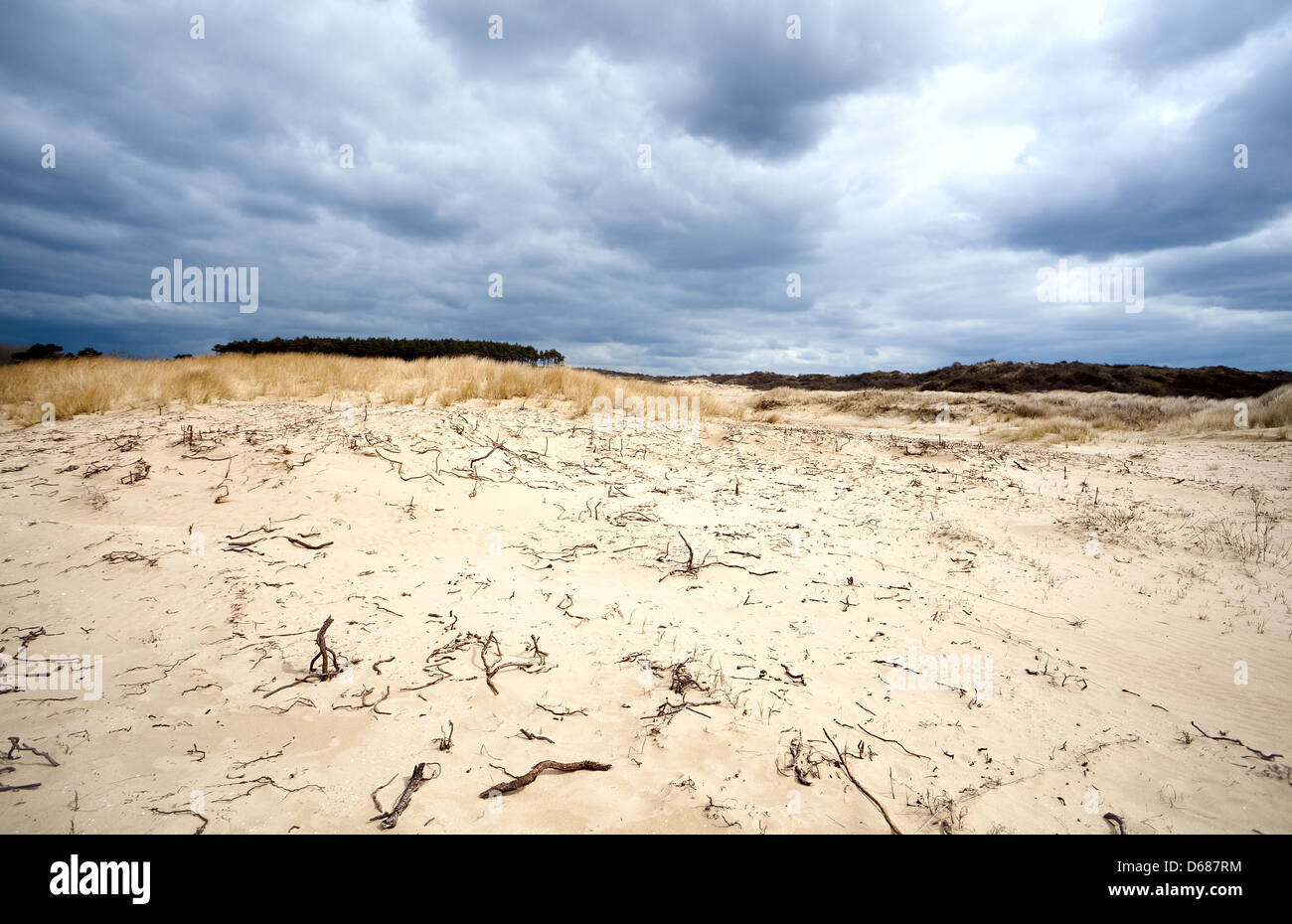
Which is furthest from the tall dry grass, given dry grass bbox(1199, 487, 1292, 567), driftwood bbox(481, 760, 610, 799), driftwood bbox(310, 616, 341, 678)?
dry grass bbox(1199, 487, 1292, 567)

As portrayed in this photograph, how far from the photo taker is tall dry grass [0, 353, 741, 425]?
10016mm

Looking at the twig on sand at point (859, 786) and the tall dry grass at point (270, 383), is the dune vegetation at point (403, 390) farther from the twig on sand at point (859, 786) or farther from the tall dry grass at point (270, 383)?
the twig on sand at point (859, 786)

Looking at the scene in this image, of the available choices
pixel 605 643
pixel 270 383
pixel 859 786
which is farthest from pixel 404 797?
pixel 270 383

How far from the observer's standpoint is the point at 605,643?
163 inches

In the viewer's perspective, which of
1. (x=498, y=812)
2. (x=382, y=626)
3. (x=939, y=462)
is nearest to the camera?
(x=498, y=812)

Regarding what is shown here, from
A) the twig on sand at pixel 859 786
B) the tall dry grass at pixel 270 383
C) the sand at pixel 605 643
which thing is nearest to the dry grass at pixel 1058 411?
the tall dry grass at pixel 270 383

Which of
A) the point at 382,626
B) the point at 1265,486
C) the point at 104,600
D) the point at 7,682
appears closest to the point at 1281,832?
the point at 382,626

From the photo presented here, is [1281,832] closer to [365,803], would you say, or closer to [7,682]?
[365,803]

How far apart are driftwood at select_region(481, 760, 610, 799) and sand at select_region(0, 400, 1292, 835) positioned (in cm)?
4

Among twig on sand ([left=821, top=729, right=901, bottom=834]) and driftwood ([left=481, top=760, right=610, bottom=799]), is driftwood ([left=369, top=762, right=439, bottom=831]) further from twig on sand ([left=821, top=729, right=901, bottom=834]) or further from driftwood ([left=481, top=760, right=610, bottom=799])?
twig on sand ([left=821, top=729, right=901, bottom=834])

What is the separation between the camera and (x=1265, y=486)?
833 cm

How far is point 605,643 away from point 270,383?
11.7 metres

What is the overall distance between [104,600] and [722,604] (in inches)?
203
